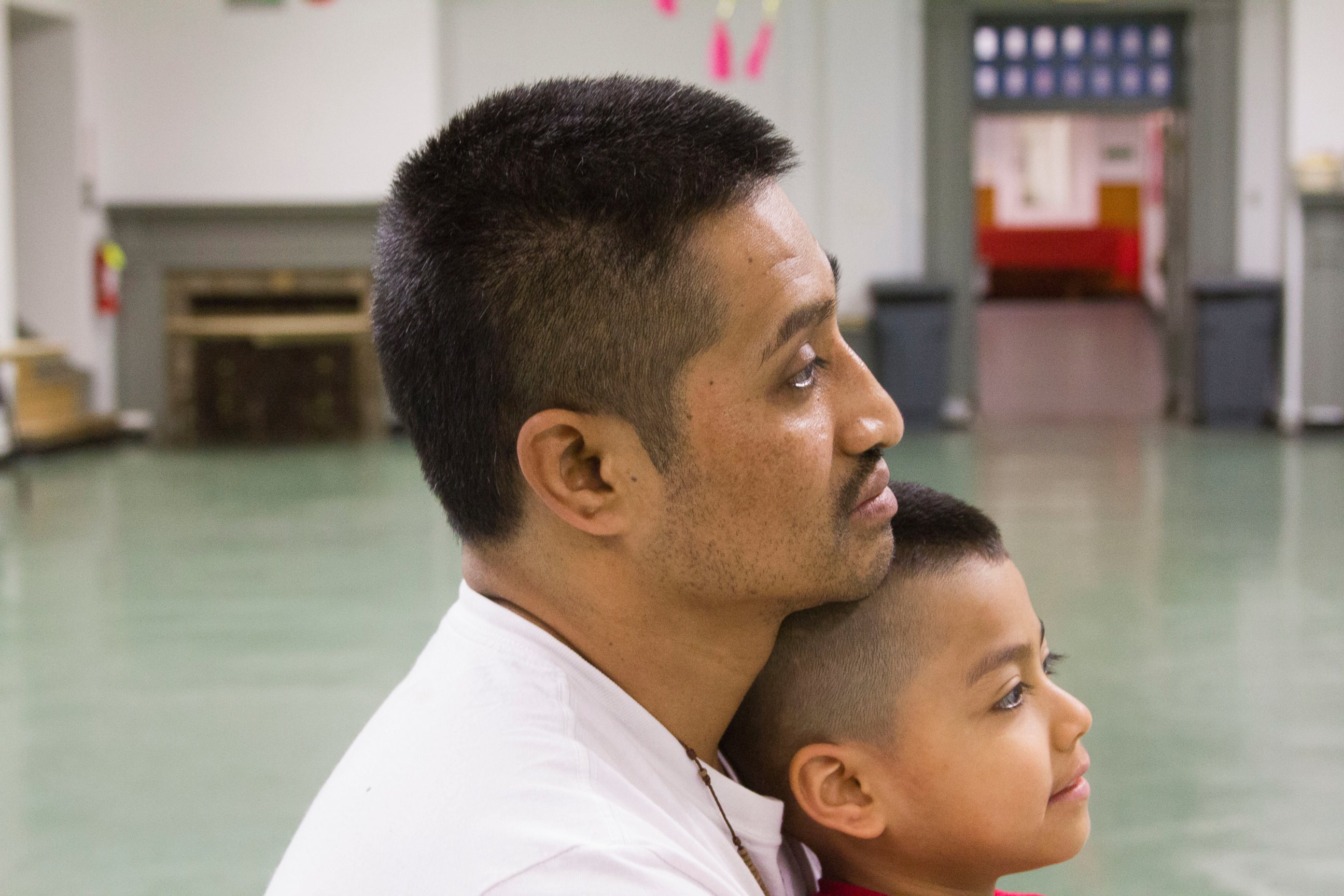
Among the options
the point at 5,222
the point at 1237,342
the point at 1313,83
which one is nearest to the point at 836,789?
the point at 5,222

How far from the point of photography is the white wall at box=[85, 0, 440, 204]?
10.7 metres

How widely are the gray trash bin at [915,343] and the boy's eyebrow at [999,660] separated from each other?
9.36 metres

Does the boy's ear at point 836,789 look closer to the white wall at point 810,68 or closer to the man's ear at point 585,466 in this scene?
the man's ear at point 585,466

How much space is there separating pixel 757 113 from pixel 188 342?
34.9 feet

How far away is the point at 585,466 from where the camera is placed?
38.5 inches

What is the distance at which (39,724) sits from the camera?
3.87 metres

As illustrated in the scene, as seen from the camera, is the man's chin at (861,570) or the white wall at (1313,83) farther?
the white wall at (1313,83)

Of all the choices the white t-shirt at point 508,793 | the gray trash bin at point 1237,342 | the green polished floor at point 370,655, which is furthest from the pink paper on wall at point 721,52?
the white t-shirt at point 508,793

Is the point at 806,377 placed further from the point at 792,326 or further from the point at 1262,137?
the point at 1262,137

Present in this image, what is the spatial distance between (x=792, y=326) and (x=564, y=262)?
6.1 inches

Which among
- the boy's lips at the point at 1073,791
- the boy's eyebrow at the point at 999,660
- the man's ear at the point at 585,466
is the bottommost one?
the boy's lips at the point at 1073,791

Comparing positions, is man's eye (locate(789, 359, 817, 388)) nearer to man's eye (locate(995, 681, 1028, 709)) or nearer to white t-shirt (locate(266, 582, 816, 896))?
white t-shirt (locate(266, 582, 816, 896))

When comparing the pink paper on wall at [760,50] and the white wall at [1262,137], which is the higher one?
the pink paper on wall at [760,50]

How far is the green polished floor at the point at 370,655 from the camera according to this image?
2.97 metres
